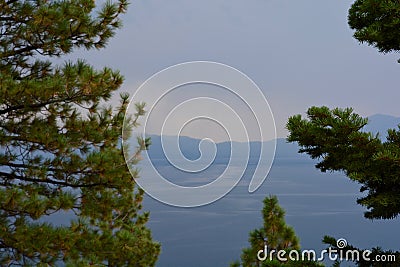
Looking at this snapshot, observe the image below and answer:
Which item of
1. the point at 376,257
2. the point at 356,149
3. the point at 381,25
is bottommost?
the point at 376,257

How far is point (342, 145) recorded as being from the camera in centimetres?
364

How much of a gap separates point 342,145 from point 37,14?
14.5 feet

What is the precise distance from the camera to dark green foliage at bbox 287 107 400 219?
3439mm

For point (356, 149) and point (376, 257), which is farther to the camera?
point (376, 257)

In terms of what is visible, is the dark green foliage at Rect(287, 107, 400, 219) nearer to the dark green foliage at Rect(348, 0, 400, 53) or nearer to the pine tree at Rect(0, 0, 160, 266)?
the dark green foliage at Rect(348, 0, 400, 53)

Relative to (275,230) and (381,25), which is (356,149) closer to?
(381,25)

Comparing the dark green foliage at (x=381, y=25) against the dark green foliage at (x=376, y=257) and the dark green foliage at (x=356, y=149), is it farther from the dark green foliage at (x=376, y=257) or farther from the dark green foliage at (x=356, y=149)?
the dark green foliage at (x=376, y=257)

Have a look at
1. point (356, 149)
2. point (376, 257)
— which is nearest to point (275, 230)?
point (376, 257)

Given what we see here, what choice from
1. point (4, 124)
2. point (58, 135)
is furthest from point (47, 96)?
point (4, 124)

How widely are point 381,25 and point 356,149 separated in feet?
3.97

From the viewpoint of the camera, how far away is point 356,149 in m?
3.59

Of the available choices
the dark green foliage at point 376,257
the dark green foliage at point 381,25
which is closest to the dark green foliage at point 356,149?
the dark green foliage at point 376,257

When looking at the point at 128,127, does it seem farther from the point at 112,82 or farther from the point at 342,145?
the point at 342,145

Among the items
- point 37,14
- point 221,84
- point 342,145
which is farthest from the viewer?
point 37,14
